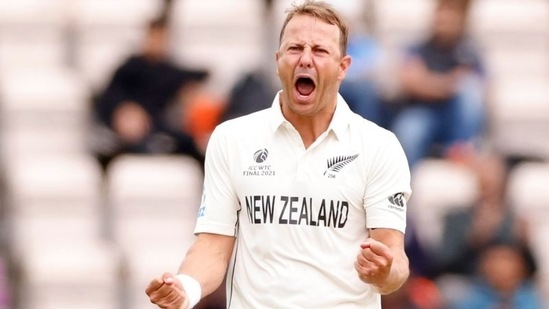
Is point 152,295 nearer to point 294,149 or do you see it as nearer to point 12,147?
point 294,149

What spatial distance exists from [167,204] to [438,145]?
1.78 meters

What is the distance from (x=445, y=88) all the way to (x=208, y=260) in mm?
5516

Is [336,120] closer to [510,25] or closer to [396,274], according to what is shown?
[396,274]

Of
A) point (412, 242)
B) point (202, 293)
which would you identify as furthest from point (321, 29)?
point (412, 242)

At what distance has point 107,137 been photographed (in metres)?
11.8

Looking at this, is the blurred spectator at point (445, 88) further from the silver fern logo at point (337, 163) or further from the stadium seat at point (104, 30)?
the silver fern logo at point (337, 163)

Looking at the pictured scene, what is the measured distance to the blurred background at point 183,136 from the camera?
10930 millimetres

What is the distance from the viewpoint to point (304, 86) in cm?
645

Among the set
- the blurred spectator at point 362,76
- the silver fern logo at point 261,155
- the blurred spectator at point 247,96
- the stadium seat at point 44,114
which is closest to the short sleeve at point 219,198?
the silver fern logo at point 261,155

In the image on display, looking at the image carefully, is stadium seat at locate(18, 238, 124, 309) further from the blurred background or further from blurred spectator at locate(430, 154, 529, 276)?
blurred spectator at locate(430, 154, 529, 276)

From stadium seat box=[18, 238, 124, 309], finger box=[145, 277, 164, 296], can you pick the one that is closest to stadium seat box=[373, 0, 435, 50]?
stadium seat box=[18, 238, 124, 309]

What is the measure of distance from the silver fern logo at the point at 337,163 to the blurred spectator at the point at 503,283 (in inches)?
174

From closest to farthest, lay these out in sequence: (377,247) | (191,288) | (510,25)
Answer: (377,247), (191,288), (510,25)

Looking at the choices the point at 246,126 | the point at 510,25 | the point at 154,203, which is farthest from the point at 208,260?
the point at 510,25
